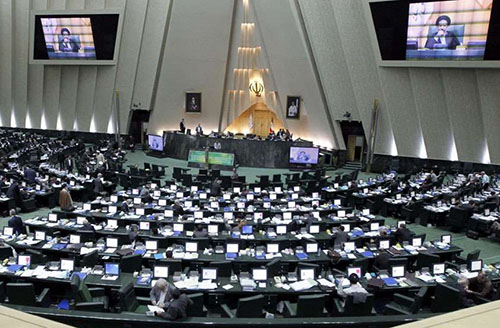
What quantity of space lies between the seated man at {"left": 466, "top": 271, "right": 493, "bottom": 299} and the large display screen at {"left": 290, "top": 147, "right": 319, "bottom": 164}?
57.2 ft

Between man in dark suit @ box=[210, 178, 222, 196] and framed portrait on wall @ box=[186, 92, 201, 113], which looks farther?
framed portrait on wall @ box=[186, 92, 201, 113]

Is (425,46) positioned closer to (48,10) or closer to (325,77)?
(325,77)

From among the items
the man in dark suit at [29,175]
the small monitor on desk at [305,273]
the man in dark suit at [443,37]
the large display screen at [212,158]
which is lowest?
the small monitor on desk at [305,273]

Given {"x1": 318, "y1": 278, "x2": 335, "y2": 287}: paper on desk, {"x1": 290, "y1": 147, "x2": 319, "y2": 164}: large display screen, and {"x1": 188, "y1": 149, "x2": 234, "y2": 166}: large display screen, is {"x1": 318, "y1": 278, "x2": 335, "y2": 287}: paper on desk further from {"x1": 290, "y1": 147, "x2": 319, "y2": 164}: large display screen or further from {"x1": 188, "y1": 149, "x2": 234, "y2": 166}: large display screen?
{"x1": 290, "y1": 147, "x2": 319, "y2": 164}: large display screen

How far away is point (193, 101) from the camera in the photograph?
101 ft

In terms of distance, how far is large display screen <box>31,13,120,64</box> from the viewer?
95.5 feet

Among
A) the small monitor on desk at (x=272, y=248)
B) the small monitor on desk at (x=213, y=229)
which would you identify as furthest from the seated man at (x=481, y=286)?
the small monitor on desk at (x=213, y=229)

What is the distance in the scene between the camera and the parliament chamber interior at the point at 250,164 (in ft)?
26.5

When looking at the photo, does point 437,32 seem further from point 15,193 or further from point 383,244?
point 15,193

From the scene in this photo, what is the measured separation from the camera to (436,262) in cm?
946

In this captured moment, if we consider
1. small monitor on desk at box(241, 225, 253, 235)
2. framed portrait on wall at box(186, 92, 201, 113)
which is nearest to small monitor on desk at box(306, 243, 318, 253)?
small monitor on desk at box(241, 225, 253, 235)

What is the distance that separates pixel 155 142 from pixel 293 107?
996 centimetres

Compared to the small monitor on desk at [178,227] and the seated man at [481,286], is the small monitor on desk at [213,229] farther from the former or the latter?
the seated man at [481,286]

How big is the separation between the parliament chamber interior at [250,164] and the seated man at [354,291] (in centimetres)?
4
